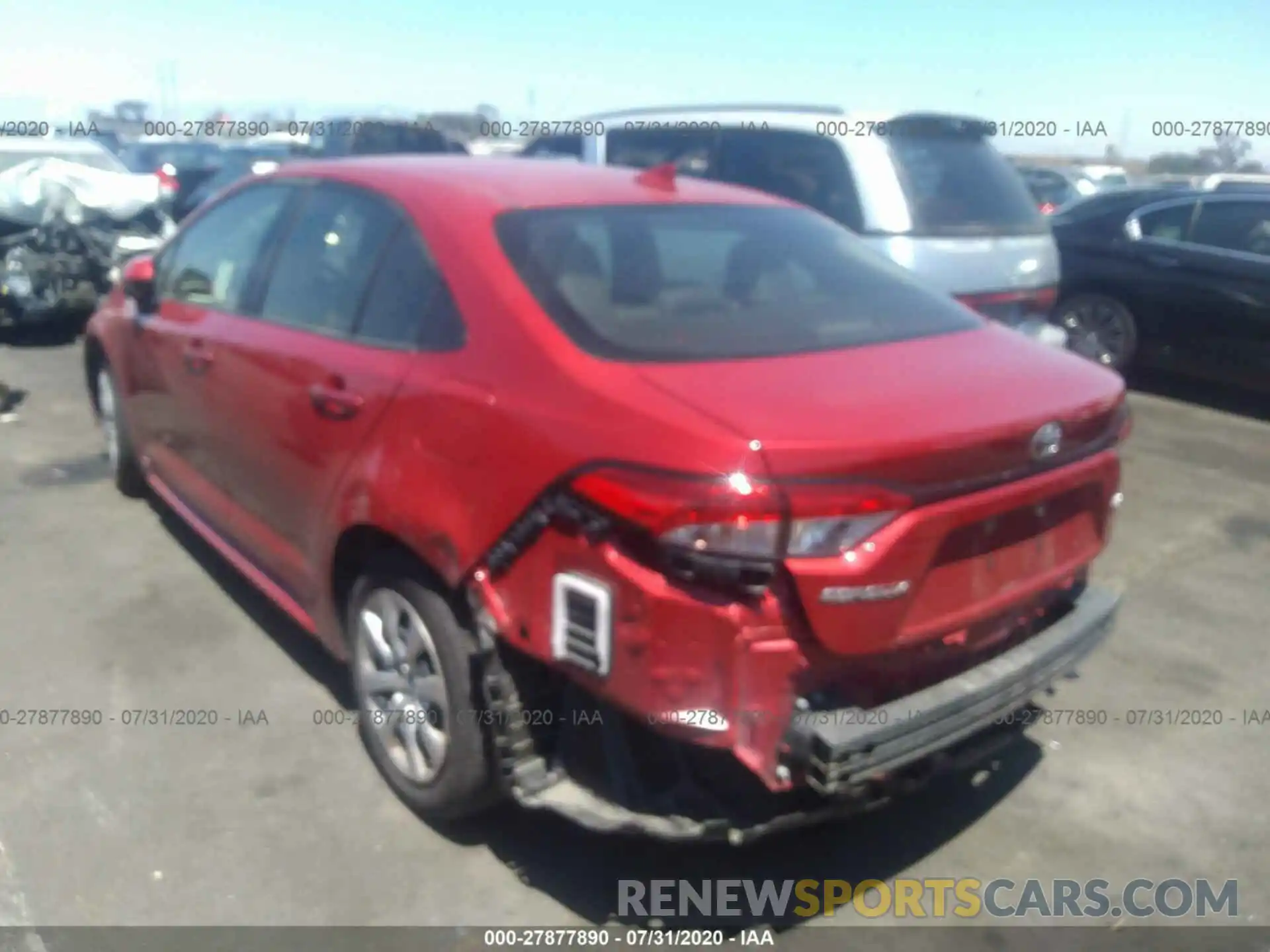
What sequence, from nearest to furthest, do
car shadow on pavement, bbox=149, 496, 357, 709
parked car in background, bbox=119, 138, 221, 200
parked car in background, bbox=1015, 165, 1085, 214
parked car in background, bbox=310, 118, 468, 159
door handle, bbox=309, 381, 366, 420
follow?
1. door handle, bbox=309, 381, 366, 420
2. car shadow on pavement, bbox=149, 496, 357, 709
3. parked car in background, bbox=310, 118, 468, 159
4. parked car in background, bbox=119, 138, 221, 200
5. parked car in background, bbox=1015, 165, 1085, 214

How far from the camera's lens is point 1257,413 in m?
7.85

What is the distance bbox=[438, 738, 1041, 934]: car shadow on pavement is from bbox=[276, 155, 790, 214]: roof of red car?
1659 mm

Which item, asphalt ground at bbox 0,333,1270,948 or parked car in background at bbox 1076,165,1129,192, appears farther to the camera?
parked car in background at bbox 1076,165,1129,192

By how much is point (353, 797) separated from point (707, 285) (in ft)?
5.75

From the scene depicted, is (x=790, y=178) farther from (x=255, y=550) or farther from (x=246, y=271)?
(x=255, y=550)

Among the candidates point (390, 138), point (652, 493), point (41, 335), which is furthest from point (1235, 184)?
point (390, 138)

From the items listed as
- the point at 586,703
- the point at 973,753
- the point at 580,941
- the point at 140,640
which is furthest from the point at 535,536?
the point at 140,640

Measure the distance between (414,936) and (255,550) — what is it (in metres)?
1.56

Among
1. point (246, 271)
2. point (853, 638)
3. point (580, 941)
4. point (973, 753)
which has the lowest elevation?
point (580, 941)

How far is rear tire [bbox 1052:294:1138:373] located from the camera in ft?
27.0

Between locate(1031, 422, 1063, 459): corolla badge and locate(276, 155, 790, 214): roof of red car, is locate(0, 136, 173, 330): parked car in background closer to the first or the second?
locate(276, 155, 790, 214): roof of red car

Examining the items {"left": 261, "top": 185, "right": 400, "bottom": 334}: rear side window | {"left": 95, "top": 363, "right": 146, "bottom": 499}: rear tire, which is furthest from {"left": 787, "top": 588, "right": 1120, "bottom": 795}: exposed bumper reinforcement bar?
{"left": 95, "top": 363, "right": 146, "bottom": 499}: rear tire

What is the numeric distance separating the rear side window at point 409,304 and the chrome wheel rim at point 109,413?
103 inches

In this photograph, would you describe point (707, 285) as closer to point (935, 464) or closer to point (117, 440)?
point (935, 464)
